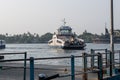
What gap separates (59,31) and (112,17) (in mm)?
101123

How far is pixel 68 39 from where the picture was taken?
371ft

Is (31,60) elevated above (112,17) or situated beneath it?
situated beneath

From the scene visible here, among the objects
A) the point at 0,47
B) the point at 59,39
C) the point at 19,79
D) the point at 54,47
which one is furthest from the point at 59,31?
the point at 19,79

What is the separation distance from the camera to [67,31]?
4476 inches

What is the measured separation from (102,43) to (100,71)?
18057 cm

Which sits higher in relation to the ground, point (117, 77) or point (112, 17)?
point (112, 17)

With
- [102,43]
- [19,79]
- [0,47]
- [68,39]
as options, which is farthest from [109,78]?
[102,43]

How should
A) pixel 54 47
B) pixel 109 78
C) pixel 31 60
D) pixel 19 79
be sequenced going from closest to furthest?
1. pixel 31 60
2. pixel 109 78
3. pixel 19 79
4. pixel 54 47

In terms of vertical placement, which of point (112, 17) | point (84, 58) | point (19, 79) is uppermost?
point (112, 17)

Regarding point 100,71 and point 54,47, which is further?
point 54,47

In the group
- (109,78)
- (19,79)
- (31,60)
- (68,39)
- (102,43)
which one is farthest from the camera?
(102,43)

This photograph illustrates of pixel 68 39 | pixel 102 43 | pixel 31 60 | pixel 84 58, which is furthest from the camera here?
pixel 102 43

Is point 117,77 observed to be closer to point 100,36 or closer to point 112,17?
point 112,17

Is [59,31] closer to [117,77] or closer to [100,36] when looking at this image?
[100,36]
